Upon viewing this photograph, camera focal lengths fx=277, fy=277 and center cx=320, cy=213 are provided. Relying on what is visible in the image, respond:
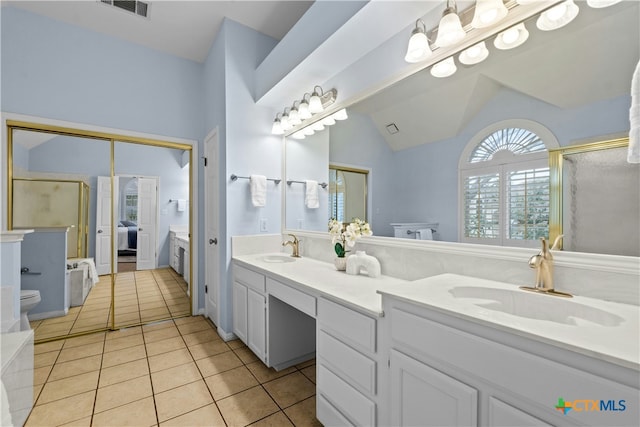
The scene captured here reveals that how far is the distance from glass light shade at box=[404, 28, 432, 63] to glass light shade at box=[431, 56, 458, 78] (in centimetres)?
8

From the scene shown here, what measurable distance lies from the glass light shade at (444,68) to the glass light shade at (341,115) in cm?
73

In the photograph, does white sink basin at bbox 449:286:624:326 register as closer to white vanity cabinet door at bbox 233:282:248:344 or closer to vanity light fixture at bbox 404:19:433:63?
vanity light fixture at bbox 404:19:433:63

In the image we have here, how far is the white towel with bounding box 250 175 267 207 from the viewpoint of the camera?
2.65m

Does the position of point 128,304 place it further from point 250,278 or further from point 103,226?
point 250,278

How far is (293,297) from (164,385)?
1139 millimetres

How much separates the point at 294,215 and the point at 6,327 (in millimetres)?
2217

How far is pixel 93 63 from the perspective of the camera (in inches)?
107

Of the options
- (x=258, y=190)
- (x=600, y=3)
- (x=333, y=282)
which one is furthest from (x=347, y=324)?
(x=258, y=190)

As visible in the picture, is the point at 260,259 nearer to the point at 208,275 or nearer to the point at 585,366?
the point at 208,275

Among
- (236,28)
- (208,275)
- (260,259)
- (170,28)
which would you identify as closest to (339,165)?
(260,259)

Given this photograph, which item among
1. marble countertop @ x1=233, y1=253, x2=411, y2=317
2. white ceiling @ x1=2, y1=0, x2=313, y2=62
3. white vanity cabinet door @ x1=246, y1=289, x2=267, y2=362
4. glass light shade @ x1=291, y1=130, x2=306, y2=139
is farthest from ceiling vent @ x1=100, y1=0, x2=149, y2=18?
white vanity cabinet door @ x1=246, y1=289, x2=267, y2=362

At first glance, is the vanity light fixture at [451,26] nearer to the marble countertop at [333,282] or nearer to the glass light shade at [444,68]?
the glass light shade at [444,68]

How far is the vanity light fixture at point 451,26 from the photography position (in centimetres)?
127

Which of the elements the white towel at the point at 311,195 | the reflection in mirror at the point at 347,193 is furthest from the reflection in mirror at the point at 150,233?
the reflection in mirror at the point at 347,193
